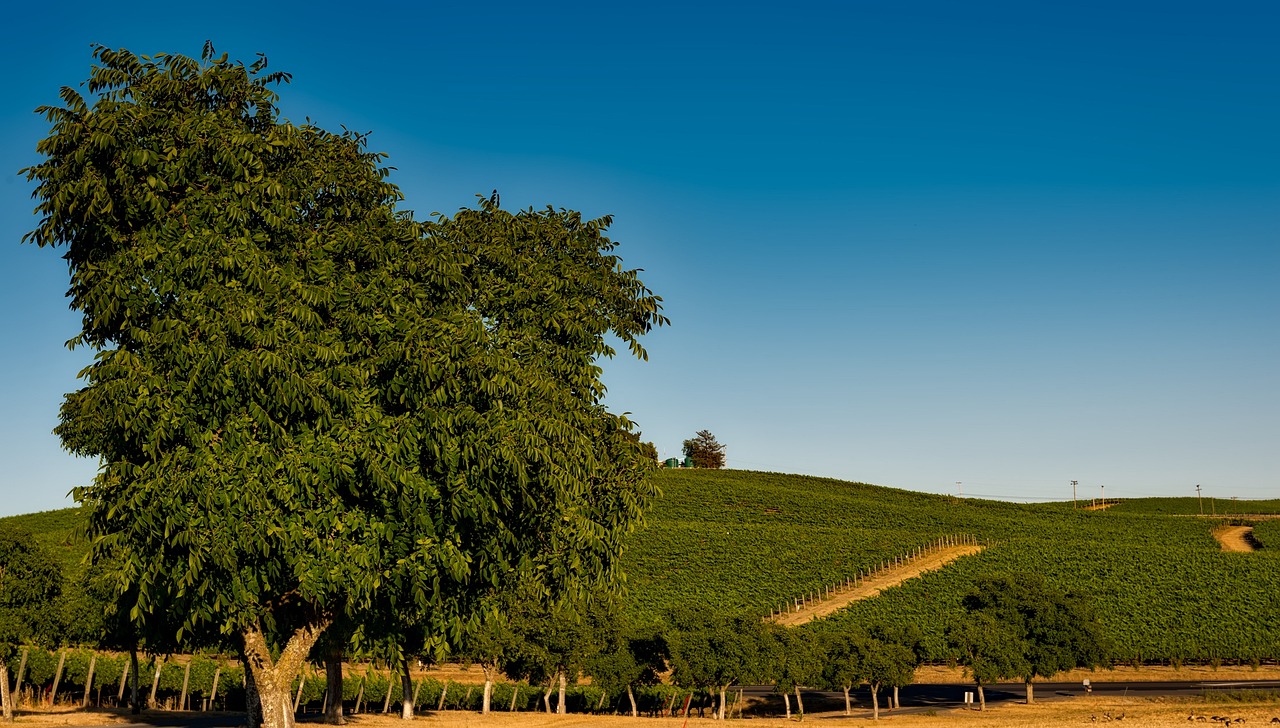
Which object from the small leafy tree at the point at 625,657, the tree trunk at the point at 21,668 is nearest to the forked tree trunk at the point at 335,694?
the tree trunk at the point at 21,668

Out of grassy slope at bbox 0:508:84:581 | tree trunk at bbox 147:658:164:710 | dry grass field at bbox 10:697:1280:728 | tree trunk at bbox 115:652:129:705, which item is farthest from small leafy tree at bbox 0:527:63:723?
grassy slope at bbox 0:508:84:581

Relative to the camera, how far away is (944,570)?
103 m

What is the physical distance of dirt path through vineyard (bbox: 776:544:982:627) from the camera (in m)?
91.8

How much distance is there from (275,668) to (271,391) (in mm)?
6369

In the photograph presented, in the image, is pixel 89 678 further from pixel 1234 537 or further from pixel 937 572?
pixel 1234 537

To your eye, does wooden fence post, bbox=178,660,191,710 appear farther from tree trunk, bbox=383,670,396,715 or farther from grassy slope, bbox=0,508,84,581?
grassy slope, bbox=0,508,84,581

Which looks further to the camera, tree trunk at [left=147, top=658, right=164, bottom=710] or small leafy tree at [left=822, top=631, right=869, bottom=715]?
small leafy tree at [left=822, top=631, right=869, bottom=715]

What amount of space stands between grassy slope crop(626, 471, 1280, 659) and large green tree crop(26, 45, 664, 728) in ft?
163

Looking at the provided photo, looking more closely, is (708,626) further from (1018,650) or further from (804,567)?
(804,567)

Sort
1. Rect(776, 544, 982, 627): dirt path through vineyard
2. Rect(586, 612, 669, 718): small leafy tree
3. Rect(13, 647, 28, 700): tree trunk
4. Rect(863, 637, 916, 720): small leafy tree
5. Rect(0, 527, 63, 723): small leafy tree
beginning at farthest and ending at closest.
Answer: Rect(776, 544, 982, 627): dirt path through vineyard < Rect(863, 637, 916, 720): small leafy tree < Rect(586, 612, 669, 718): small leafy tree < Rect(13, 647, 28, 700): tree trunk < Rect(0, 527, 63, 723): small leafy tree

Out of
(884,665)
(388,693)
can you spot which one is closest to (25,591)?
(388,693)

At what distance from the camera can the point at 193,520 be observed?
1706cm

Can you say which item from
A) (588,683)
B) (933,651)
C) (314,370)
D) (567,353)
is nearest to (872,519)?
(933,651)

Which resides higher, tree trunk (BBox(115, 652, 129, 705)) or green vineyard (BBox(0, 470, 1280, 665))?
green vineyard (BBox(0, 470, 1280, 665))
